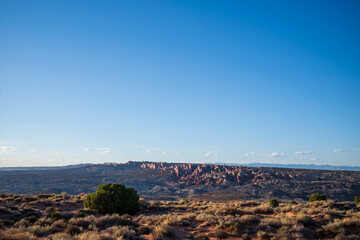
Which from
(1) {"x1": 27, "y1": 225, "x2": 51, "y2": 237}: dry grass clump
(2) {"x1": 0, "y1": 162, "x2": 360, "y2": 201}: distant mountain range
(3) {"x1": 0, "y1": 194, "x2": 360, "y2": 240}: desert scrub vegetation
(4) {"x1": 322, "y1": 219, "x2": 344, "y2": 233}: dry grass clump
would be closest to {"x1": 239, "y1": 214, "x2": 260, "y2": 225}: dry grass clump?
(3) {"x1": 0, "y1": 194, "x2": 360, "y2": 240}: desert scrub vegetation

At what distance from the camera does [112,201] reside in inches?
811

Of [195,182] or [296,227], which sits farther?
[195,182]

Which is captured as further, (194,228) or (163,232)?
(194,228)

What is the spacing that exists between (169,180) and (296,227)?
85.8 m

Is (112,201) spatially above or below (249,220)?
below

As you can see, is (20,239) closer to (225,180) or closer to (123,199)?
(123,199)

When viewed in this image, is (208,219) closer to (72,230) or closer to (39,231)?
(72,230)

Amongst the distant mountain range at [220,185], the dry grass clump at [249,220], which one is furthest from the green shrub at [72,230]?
the distant mountain range at [220,185]

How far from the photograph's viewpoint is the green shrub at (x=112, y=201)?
20.4 metres

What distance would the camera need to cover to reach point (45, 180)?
84000 millimetres

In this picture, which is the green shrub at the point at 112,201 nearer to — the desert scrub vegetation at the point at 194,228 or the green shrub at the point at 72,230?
the desert scrub vegetation at the point at 194,228

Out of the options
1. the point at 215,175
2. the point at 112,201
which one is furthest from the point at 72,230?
the point at 215,175

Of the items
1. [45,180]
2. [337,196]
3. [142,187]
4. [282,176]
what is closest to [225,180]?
[282,176]

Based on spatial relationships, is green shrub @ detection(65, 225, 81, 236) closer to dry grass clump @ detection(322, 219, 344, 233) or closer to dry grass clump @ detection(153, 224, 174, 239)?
dry grass clump @ detection(153, 224, 174, 239)
